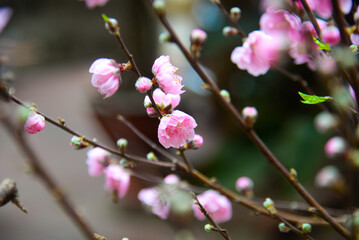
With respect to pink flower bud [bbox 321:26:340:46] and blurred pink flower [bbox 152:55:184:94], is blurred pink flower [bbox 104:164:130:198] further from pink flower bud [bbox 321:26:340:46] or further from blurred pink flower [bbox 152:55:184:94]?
pink flower bud [bbox 321:26:340:46]

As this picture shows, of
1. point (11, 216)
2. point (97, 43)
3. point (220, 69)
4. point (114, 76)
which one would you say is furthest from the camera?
point (97, 43)

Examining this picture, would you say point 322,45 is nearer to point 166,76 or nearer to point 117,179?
point 166,76

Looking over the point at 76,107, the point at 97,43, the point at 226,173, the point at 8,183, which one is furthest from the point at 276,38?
the point at 97,43

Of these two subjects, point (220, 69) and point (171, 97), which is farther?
point (220, 69)

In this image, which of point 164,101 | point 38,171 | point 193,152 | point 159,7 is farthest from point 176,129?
point 193,152

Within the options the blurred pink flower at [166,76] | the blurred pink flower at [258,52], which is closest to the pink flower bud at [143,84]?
the blurred pink flower at [166,76]

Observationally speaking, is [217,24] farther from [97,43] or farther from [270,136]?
[97,43]

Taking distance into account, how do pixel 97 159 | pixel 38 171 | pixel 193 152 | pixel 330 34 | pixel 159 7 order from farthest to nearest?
pixel 193 152 < pixel 38 171 < pixel 97 159 < pixel 330 34 < pixel 159 7
